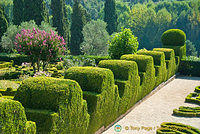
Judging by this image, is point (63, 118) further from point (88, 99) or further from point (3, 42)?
point (3, 42)

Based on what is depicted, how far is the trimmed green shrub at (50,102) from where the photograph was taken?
20.2ft

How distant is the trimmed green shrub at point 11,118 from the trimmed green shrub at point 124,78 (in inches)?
217

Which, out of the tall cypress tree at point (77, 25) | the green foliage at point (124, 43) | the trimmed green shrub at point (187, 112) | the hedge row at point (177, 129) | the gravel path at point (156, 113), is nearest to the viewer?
the hedge row at point (177, 129)

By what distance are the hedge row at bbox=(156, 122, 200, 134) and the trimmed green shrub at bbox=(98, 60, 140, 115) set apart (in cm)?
190

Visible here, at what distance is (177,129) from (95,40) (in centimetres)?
2314

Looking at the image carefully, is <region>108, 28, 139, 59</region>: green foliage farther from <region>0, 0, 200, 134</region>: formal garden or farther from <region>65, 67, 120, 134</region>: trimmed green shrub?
<region>65, 67, 120, 134</region>: trimmed green shrub

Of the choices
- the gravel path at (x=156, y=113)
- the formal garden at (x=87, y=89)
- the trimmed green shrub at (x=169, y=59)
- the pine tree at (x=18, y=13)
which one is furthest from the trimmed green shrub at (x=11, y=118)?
the pine tree at (x=18, y=13)

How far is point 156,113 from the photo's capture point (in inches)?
441

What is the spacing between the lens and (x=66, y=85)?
673 cm

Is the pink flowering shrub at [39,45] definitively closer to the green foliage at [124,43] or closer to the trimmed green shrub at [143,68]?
the green foliage at [124,43]

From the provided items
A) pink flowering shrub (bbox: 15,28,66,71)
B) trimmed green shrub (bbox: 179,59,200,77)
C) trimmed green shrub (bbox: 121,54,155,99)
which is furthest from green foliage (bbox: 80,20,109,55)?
trimmed green shrub (bbox: 121,54,155,99)

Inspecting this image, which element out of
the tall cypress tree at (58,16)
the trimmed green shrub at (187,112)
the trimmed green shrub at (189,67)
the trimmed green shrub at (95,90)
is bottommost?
the trimmed green shrub at (187,112)

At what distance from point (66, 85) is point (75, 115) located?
38.6 inches

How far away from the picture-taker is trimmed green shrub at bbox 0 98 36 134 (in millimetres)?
4781
